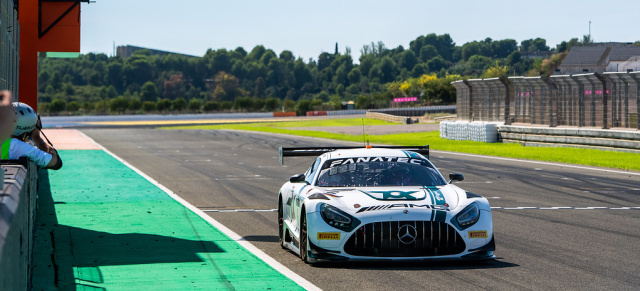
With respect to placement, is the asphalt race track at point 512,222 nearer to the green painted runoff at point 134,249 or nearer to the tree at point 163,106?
the green painted runoff at point 134,249

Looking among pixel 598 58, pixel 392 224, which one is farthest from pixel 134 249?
pixel 598 58

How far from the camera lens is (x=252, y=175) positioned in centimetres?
2253

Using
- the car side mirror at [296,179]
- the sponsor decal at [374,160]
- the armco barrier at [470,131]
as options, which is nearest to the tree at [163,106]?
the armco barrier at [470,131]

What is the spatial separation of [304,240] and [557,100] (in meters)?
25.4

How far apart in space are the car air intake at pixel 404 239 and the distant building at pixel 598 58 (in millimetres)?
92218

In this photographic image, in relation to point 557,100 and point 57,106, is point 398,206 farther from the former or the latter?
point 57,106

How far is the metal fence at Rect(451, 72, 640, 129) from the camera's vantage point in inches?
1102

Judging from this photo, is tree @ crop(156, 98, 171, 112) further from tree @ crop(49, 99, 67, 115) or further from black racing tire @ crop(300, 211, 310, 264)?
black racing tire @ crop(300, 211, 310, 264)

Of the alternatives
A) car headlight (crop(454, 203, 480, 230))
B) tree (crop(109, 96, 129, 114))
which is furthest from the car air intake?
tree (crop(109, 96, 129, 114))

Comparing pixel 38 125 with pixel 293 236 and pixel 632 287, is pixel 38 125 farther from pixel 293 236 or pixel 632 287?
pixel 632 287

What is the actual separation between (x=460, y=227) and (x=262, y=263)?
214 centimetres

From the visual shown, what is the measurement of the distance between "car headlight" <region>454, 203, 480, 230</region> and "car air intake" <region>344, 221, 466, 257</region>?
5.1 inches

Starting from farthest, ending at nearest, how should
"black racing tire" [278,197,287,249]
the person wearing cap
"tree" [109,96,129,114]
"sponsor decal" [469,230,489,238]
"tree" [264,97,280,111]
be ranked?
1. "tree" [264,97,280,111]
2. "tree" [109,96,129,114]
3. "black racing tire" [278,197,287,249]
4. "sponsor decal" [469,230,489,238]
5. the person wearing cap

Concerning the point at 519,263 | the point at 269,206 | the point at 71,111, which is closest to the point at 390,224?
the point at 519,263
